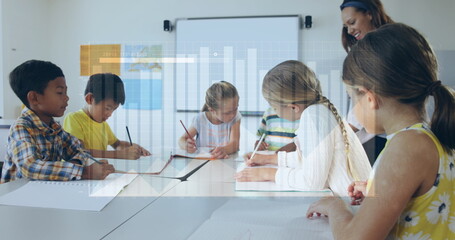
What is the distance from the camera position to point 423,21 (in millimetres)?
2830

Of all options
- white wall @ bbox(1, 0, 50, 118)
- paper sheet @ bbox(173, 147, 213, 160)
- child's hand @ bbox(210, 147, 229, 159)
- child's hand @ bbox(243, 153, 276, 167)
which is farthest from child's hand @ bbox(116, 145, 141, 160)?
white wall @ bbox(1, 0, 50, 118)

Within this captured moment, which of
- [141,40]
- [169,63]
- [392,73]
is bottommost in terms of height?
[392,73]

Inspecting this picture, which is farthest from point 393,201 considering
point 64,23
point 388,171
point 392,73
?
point 64,23

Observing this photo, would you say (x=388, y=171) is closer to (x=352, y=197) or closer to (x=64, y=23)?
(x=352, y=197)

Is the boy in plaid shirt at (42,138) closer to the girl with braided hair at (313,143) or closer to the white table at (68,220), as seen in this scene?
the white table at (68,220)

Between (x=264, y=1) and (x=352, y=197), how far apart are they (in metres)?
2.59

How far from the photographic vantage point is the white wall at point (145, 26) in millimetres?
2832

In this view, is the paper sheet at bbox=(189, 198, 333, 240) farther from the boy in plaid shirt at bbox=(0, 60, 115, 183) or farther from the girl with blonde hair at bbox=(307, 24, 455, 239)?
the boy in plaid shirt at bbox=(0, 60, 115, 183)

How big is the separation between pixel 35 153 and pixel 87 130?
57cm

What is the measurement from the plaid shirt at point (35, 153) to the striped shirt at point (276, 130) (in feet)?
2.83

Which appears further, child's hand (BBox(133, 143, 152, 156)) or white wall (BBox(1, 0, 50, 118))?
white wall (BBox(1, 0, 50, 118))

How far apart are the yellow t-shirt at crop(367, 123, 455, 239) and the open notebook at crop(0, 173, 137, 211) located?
0.57 metres

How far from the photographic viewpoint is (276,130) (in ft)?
5.43

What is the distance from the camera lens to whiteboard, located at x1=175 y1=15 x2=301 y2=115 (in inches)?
117
